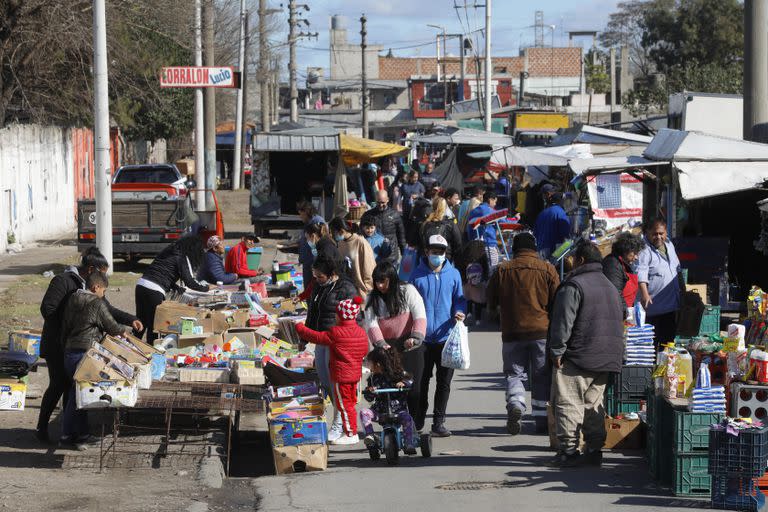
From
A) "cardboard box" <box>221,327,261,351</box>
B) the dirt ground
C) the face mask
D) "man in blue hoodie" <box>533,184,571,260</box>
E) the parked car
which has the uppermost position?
the parked car

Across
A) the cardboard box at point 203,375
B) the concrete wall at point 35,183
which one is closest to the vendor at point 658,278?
the cardboard box at point 203,375

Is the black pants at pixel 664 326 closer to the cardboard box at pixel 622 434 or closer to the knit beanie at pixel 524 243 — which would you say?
the knit beanie at pixel 524 243

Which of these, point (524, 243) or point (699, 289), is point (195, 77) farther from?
point (524, 243)

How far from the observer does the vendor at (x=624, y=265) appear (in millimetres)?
11055

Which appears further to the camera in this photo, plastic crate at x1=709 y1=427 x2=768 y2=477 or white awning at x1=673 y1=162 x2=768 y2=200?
white awning at x1=673 y1=162 x2=768 y2=200

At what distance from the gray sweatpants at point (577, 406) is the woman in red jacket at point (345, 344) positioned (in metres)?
1.79

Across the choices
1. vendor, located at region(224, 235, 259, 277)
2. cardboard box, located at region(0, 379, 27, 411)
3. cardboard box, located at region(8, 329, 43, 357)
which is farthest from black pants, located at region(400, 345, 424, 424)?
vendor, located at region(224, 235, 259, 277)

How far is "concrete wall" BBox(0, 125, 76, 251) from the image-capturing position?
90.3 feet

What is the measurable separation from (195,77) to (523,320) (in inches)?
609

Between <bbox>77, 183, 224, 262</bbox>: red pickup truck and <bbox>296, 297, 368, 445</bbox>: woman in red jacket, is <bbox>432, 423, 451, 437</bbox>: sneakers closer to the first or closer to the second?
<bbox>296, 297, 368, 445</bbox>: woman in red jacket

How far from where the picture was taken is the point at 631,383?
10.0m

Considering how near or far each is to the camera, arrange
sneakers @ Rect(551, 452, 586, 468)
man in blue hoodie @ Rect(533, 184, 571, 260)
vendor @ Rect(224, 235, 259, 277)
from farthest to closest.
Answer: man in blue hoodie @ Rect(533, 184, 571, 260)
vendor @ Rect(224, 235, 259, 277)
sneakers @ Rect(551, 452, 586, 468)

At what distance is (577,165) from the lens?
18.8 meters

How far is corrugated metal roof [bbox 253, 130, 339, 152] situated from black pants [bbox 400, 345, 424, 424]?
69.8 feet
